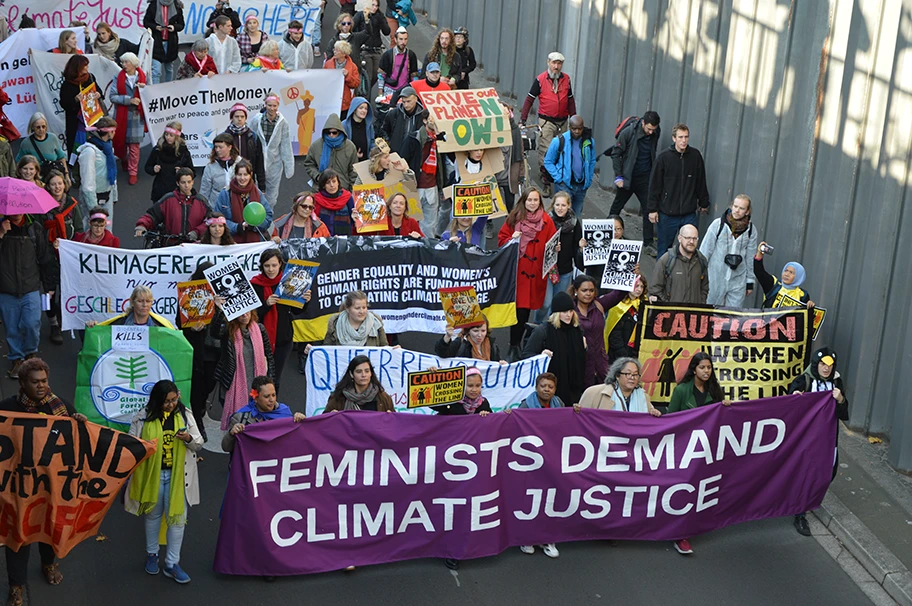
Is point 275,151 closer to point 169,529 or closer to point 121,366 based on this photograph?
point 121,366

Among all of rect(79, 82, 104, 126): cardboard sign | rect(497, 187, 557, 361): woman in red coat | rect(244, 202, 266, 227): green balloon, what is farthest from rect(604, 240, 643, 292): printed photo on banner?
rect(79, 82, 104, 126): cardboard sign

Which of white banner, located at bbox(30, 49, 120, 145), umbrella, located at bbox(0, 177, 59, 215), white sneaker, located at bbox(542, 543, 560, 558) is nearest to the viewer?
white sneaker, located at bbox(542, 543, 560, 558)

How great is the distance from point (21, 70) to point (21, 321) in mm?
7612

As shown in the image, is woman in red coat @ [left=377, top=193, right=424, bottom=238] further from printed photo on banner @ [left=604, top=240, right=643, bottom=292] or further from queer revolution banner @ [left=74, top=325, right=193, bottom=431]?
queer revolution banner @ [left=74, top=325, right=193, bottom=431]

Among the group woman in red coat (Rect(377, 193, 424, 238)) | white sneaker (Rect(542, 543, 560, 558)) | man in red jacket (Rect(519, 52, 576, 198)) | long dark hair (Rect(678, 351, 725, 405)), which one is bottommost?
white sneaker (Rect(542, 543, 560, 558))

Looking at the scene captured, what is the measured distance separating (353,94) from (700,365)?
35.5 ft

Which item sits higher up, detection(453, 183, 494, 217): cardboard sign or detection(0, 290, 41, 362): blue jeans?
detection(453, 183, 494, 217): cardboard sign

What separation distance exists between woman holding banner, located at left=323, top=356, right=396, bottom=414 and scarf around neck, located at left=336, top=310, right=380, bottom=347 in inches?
50.9

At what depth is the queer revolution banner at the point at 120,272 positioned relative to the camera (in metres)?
13.1

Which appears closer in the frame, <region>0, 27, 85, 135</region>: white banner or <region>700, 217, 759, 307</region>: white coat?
<region>700, 217, 759, 307</region>: white coat

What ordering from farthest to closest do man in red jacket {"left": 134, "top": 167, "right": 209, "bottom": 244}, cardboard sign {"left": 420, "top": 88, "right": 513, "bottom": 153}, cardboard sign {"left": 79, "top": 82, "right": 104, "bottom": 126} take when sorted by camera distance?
cardboard sign {"left": 79, "top": 82, "right": 104, "bottom": 126} → cardboard sign {"left": 420, "top": 88, "right": 513, "bottom": 153} → man in red jacket {"left": 134, "top": 167, "right": 209, "bottom": 244}

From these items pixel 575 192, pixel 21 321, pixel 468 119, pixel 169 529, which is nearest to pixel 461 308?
pixel 169 529

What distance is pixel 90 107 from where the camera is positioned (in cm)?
1698

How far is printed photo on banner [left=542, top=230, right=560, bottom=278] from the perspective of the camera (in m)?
13.9
